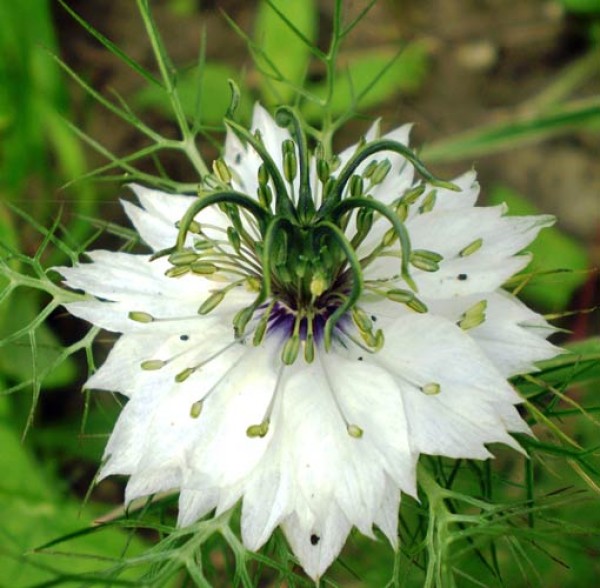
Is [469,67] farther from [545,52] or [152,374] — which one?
[152,374]

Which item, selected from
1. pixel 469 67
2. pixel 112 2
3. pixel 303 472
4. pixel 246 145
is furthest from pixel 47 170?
pixel 303 472

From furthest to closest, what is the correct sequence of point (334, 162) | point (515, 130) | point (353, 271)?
point (515, 130), point (334, 162), point (353, 271)

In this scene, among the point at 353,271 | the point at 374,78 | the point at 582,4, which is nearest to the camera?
the point at 353,271

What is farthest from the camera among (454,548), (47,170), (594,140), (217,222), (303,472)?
(594,140)

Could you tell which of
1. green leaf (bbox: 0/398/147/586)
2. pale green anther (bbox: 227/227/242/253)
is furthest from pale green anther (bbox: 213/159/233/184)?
green leaf (bbox: 0/398/147/586)

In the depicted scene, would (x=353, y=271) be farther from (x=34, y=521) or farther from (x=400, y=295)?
(x=34, y=521)

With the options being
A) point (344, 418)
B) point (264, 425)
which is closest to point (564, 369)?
point (344, 418)

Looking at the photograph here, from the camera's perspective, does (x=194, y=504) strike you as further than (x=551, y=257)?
No

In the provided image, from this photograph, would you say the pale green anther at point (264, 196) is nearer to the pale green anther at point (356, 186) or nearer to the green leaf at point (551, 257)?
the pale green anther at point (356, 186)
